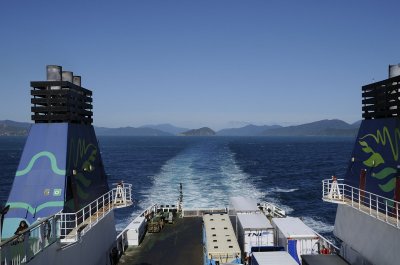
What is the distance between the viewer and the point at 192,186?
7131cm

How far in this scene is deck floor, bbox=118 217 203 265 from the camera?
2561 centimetres

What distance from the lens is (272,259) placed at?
19.8m

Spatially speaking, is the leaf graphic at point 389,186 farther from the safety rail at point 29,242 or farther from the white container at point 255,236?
the safety rail at point 29,242

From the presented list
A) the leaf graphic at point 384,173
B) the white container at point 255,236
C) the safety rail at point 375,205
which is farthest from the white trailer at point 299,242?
the leaf graphic at point 384,173

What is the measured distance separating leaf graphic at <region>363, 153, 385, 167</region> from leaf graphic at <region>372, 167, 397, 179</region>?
514 mm

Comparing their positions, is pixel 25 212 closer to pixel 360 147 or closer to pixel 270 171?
pixel 360 147

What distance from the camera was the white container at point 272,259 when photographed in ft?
63.6

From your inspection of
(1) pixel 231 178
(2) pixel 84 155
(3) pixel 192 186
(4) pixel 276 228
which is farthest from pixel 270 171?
(2) pixel 84 155

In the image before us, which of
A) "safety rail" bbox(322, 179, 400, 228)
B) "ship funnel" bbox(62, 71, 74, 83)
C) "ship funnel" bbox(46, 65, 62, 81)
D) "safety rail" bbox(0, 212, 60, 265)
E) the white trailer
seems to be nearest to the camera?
"safety rail" bbox(0, 212, 60, 265)

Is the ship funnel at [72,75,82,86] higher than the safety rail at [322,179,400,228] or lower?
higher

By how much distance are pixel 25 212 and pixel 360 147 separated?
1913cm

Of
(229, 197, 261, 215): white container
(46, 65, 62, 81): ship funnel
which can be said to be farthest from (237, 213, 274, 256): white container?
(46, 65, 62, 81): ship funnel

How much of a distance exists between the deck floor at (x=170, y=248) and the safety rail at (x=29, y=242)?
9612 millimetres

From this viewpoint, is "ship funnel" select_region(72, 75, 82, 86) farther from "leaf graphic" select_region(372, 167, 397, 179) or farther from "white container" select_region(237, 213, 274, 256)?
"leaf graphic" select_region(372, 167, 397, 179)
